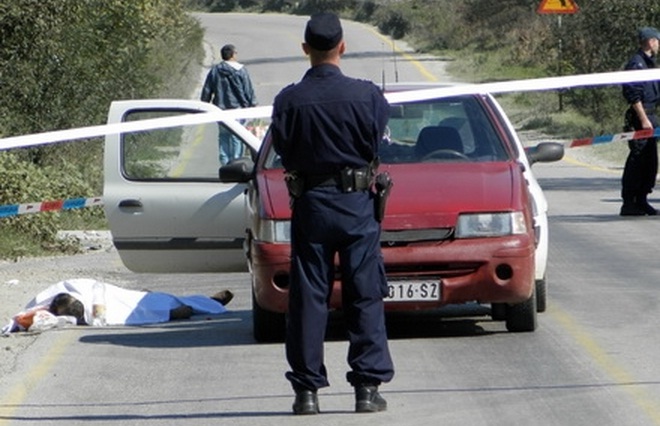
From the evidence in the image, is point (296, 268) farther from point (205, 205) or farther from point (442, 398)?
point (205, 205)

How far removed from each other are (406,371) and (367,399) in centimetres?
129

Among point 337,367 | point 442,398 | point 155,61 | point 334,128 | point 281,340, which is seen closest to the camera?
point 334,128

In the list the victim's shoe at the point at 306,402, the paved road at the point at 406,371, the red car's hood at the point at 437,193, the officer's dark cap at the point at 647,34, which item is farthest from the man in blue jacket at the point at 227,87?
the victim's shoe at the point at 306,402

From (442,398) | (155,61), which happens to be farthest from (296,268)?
(155,61)

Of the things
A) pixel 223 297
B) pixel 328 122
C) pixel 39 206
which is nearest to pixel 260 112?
pixel 328 122

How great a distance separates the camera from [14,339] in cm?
1091

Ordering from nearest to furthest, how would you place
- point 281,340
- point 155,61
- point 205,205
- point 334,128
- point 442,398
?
1. point 334,128
2. point 442,398
3. point 281,340
4. point 205,205
5. point 155,61

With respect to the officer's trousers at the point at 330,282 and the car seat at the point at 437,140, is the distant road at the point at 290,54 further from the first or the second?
the officer's trousers at the point at 330,282

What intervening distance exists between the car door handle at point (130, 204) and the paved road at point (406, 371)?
0.95m

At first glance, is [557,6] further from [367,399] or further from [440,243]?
[367,399]

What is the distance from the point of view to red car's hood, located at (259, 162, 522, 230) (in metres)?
9.98

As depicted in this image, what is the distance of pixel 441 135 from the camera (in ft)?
37.1

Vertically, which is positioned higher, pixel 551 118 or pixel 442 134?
pixel 442 134

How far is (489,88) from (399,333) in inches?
110
